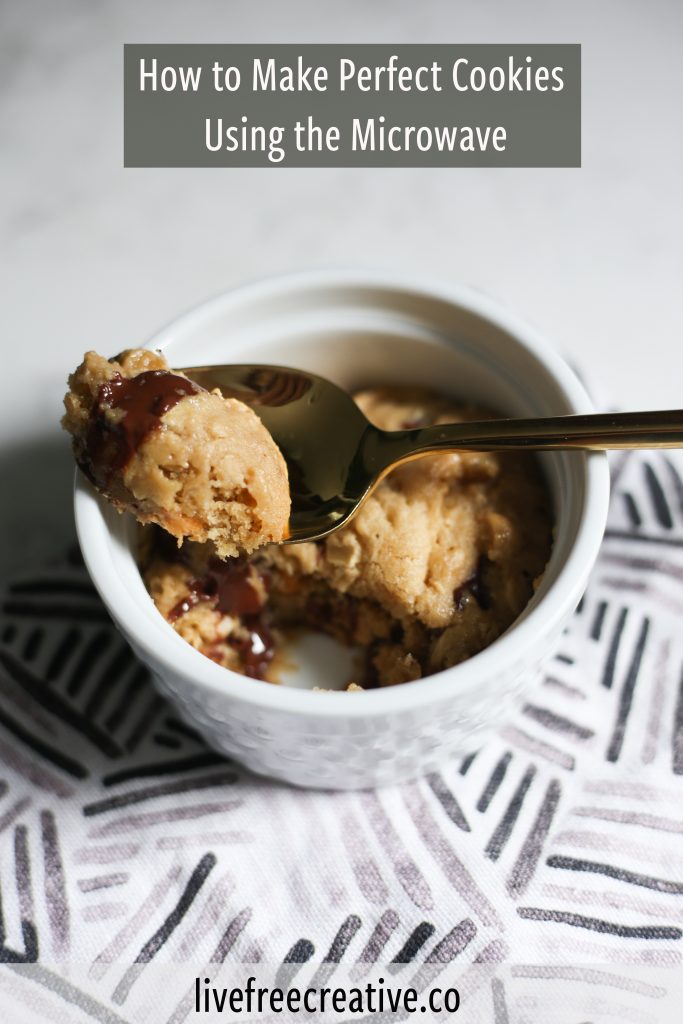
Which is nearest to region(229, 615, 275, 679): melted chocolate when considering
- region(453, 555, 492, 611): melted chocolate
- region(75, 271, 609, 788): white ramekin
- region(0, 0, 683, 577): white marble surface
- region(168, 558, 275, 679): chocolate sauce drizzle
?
region(168, 558, 275, 679): chocolate sauce drizzle

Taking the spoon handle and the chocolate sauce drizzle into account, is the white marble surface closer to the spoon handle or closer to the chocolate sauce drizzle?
the chocolate sauce drizzle

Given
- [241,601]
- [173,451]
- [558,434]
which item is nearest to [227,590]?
[241,601]

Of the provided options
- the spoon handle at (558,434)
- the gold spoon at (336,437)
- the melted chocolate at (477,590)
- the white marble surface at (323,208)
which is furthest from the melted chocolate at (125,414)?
the white marble surface at (323,208)

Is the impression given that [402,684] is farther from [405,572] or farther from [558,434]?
[558,434]

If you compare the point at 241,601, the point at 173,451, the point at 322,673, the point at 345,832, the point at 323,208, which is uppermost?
the point at 323,208

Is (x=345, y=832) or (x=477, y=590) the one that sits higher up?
(x=477, y=590)

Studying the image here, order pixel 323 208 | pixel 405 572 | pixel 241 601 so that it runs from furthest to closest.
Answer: pixel 323 208
pixel 241 601
pixel 405 572

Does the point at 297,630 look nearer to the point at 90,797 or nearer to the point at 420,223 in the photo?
the point at 90,797
